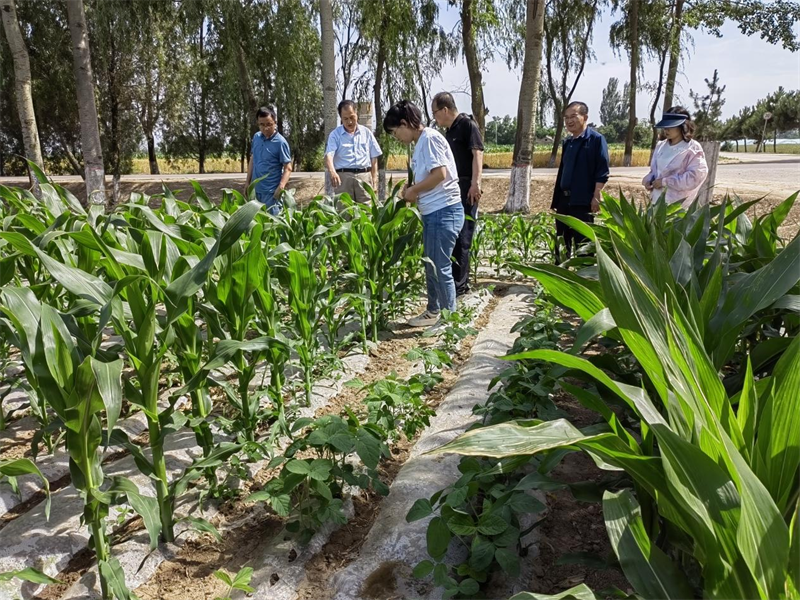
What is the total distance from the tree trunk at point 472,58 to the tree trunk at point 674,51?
5.88 meters

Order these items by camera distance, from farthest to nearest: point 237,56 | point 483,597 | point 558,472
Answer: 1. point 237,56
2. point 558,472
3. point 483,597

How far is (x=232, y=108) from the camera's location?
70.5ft

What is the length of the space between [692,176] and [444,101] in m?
1.94

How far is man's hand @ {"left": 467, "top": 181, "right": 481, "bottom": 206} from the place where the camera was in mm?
4602

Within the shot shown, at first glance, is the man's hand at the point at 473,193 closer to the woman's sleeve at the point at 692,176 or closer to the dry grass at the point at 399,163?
the woman's sleeve at the point at 692,176

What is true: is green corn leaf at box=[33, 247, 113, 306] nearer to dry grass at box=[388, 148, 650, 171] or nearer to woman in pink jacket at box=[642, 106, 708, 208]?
woman in pink jacket at box=[642, 106, 708, 208]

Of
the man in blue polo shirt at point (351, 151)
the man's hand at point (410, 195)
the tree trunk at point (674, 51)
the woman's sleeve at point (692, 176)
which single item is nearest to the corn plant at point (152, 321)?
the man's hand at point (410, 195)

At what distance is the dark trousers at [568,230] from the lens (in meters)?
4.99

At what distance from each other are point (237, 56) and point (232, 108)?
7.32 m

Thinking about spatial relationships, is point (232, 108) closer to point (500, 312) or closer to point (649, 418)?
point (500, 312)

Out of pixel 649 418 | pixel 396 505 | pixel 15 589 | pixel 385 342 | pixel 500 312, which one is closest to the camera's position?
pixel 649 418

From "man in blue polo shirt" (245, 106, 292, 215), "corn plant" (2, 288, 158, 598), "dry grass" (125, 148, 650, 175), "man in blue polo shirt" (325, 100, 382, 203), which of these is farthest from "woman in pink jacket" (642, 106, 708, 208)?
"dry grass" (125, 148, 650, 175)

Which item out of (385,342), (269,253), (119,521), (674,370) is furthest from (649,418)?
(385,342)

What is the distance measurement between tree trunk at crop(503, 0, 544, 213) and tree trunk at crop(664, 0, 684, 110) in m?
7.93
